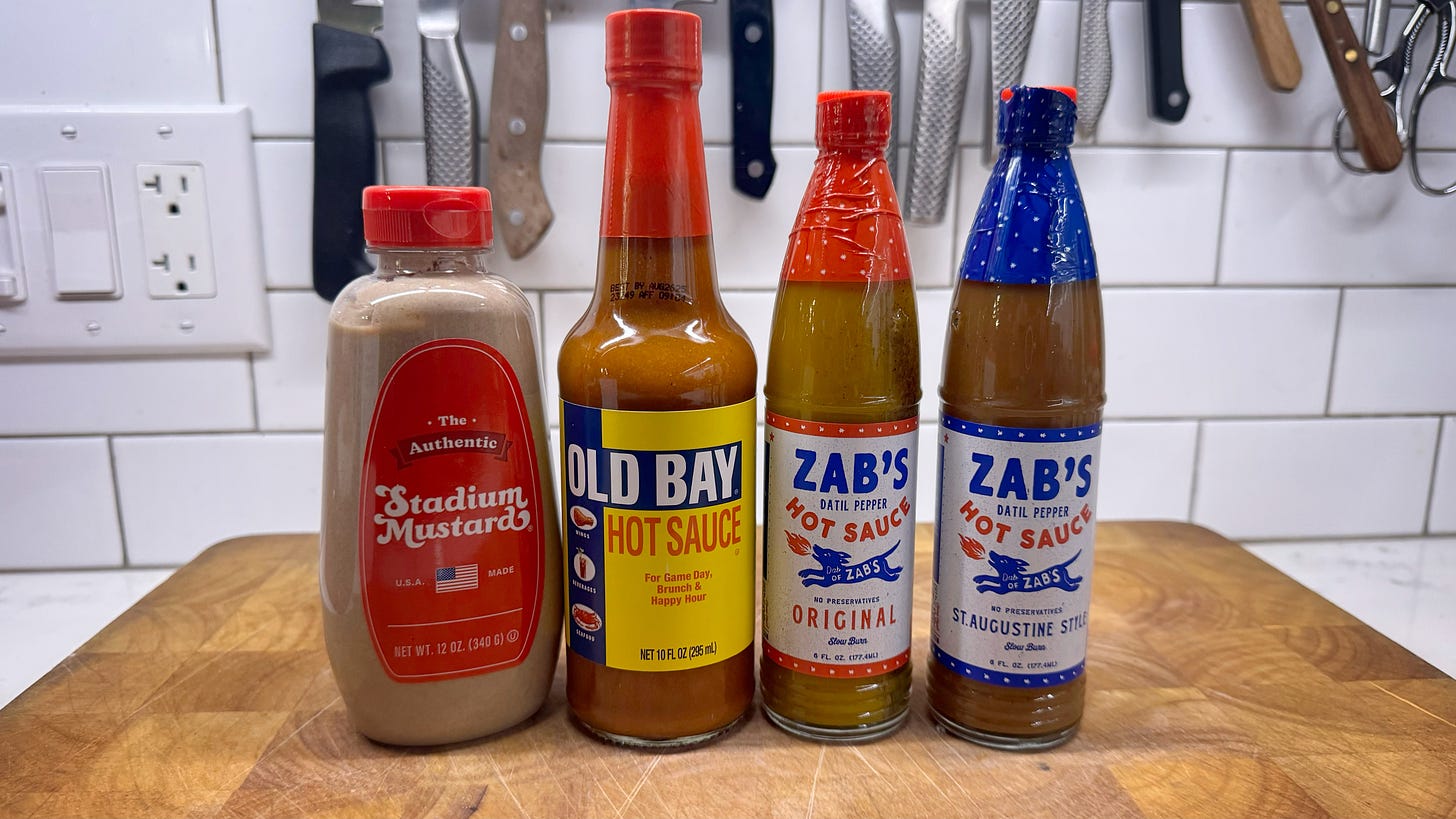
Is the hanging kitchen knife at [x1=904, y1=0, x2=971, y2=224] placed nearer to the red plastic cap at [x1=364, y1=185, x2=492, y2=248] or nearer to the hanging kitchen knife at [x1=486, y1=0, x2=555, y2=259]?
the hanging kitchen knife at [x1=486, y1=0, x2=555, y2=259]

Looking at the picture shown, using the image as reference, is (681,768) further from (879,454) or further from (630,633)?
(879,454)

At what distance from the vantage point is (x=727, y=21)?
730mm

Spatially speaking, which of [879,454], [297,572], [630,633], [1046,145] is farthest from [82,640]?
[1046,145]

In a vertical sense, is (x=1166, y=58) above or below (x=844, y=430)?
above

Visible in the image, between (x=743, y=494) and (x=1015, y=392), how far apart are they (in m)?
0.15

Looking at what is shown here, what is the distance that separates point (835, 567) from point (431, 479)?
8.2 inches

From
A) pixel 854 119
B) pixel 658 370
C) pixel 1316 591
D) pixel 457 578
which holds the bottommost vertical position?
pixel 1316 591

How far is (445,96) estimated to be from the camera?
2.27 feet

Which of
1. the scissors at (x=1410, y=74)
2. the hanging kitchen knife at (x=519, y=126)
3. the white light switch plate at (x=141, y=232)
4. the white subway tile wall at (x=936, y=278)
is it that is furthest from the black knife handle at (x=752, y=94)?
the scissors at (x=1410, y=74)

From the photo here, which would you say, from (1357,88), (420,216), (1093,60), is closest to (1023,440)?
(420,216)

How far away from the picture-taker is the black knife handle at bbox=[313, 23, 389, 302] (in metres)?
0.69

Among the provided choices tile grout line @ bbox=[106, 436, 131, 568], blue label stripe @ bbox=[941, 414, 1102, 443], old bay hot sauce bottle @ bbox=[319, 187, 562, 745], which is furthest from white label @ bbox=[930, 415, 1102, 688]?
tile grout line @ bbox=[106, 436, 131, 568]

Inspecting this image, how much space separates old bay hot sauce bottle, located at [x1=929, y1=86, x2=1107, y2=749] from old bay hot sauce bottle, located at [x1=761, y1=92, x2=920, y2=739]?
3 centimetres

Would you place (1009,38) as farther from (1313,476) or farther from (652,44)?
(1313,476)
